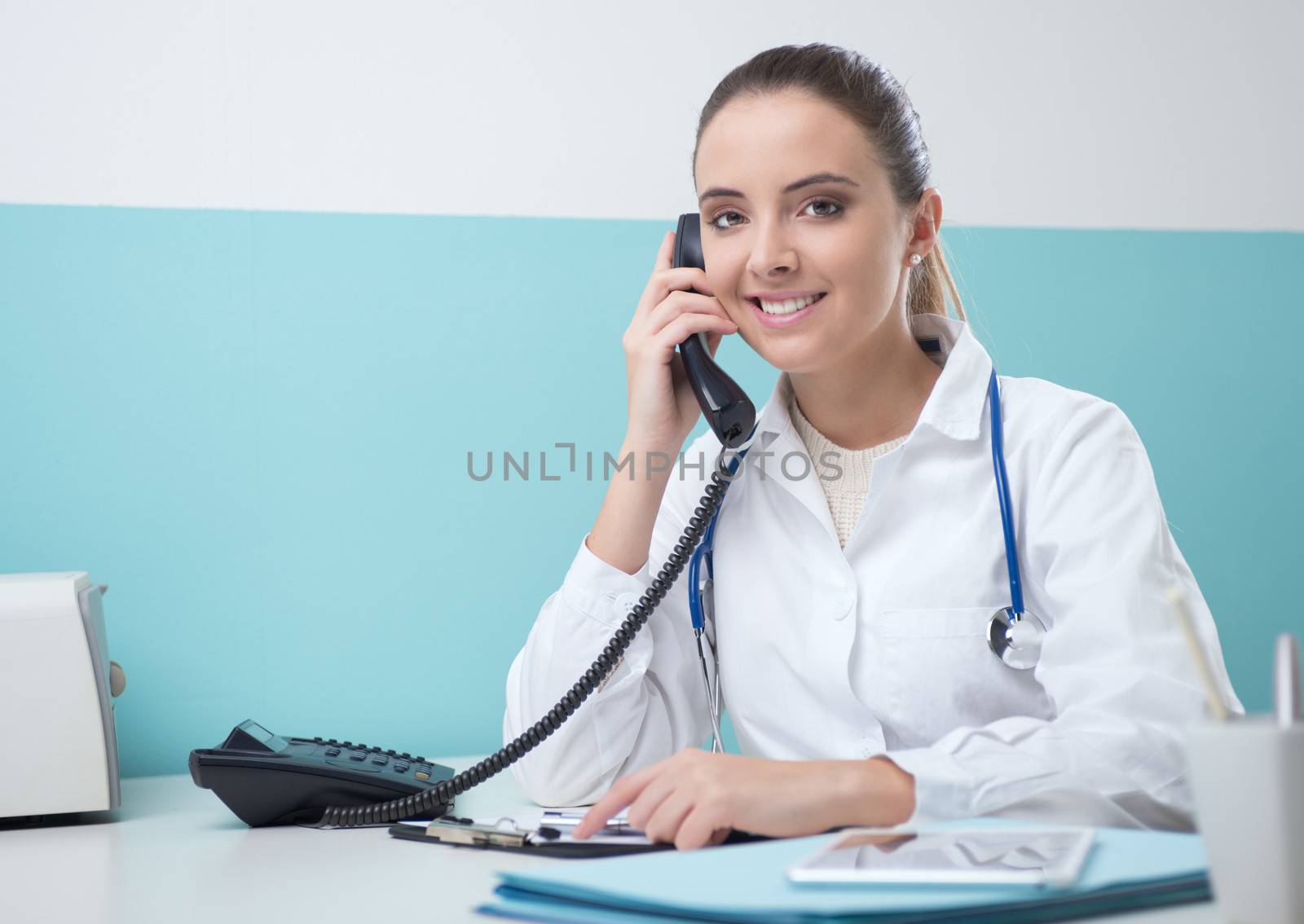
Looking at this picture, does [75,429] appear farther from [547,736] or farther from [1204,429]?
[1204,429]

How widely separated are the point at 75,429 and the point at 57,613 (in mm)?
419

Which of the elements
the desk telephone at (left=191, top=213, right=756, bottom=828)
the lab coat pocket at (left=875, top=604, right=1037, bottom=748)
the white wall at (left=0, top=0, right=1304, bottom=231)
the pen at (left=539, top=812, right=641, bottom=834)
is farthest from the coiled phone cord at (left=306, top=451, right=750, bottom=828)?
the white wall at (left=0, top=0, right=1304, bottom=231)

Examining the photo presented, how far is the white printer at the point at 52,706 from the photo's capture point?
4.19 ft

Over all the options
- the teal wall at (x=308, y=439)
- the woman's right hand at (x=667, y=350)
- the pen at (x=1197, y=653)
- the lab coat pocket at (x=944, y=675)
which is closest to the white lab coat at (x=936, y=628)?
the lab coat pocket at (x=944, y=675)

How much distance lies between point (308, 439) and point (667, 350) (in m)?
0.68

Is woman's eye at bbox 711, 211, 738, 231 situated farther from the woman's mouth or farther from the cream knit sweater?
the cream knit sweater

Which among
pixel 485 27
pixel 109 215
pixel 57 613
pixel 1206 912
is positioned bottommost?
pixel 1206 912

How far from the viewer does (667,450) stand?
132 cm

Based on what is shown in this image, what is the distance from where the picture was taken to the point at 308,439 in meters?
1.72

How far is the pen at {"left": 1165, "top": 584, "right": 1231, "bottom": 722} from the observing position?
0.51 meters

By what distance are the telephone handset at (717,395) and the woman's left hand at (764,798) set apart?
0.49 m

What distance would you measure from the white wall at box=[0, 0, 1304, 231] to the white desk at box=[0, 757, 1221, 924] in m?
0.94

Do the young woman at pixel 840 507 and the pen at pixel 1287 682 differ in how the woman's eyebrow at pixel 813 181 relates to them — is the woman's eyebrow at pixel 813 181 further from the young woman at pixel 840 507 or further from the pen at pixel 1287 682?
the pen at pixel 1287 682

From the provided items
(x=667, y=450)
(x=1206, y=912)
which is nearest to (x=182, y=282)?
(x=667, y=450)
